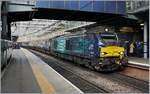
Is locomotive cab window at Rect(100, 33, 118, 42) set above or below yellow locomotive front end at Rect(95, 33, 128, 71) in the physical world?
above

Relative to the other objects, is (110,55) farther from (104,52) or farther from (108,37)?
(108,37)

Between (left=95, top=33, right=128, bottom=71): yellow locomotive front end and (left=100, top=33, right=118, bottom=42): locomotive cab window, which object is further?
(left=100, top=33, right=118, bottom=42): locomotive cab window

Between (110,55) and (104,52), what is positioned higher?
(104,52)

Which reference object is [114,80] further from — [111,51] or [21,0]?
[21,0]

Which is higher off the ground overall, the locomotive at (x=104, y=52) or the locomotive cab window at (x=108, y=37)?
the locomotive cab window at (x=108, y=37)

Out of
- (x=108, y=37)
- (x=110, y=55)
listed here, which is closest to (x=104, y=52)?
(x=110, y=55)

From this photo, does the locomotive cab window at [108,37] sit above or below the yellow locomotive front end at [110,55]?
above

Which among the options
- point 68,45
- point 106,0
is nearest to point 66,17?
point 106,0

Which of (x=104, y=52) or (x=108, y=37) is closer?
(x=104, y=52)

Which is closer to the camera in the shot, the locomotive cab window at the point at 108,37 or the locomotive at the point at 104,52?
the locomotive at the point at 104,52

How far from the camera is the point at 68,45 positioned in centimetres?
3269

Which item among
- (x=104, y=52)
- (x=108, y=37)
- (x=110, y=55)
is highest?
(x=108, y=37)

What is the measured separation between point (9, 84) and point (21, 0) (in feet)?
65.1

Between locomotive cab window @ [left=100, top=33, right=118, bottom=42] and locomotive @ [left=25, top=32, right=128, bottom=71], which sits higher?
locomotive cab window @ [left=100, top=33, right=118, bottom=42]
